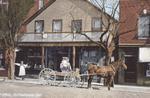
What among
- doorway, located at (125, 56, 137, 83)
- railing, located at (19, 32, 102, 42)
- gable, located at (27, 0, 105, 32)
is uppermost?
gable, located at (27, 0, 105, 32)

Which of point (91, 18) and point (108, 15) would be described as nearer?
point (108, 15)

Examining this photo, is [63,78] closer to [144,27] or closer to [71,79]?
[71,79]

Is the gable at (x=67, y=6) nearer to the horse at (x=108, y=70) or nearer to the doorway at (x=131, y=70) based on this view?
the doorway at (x=131, y=70)

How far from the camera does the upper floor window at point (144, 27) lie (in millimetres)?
44875

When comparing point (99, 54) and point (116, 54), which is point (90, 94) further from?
point (99, 54)

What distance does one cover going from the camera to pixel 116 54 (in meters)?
46.4

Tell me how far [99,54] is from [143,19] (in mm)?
7239

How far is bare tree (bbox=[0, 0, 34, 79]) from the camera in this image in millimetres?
45469

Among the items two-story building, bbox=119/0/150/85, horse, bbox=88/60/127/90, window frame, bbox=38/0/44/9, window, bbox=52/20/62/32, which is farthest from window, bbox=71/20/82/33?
horse, bbox=88/60/127/90

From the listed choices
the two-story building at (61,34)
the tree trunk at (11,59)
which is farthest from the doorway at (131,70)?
the tree trunk at (11,59)

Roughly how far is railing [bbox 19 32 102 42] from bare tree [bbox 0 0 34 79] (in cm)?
379

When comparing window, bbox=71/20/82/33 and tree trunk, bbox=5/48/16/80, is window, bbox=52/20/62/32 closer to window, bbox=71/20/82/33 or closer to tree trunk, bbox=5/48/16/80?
window, bbox=71/20/82/33

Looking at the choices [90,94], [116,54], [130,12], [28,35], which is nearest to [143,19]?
[130,12]

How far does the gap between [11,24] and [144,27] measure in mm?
12663
